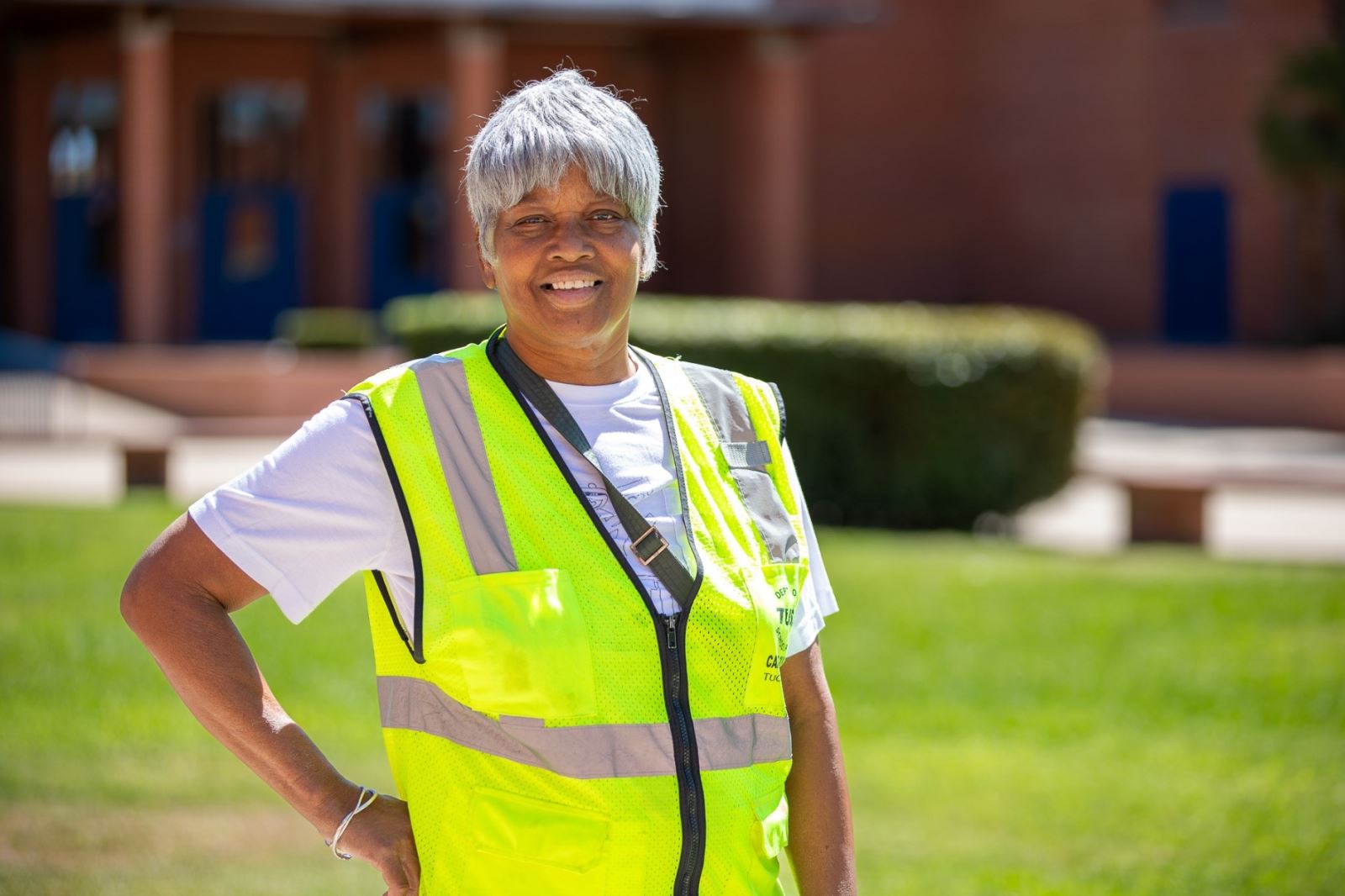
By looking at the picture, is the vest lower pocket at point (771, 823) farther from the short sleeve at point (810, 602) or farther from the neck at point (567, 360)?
the neck at point (567, 360)

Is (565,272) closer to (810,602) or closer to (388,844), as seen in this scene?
(810,602)

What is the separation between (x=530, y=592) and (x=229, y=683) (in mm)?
456

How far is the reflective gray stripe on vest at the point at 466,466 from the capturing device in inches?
93.9

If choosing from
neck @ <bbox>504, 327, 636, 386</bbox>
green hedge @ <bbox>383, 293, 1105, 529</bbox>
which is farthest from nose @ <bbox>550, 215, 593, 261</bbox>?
green hedge @ <bbox>383, 293, 1105, 529</bbox>

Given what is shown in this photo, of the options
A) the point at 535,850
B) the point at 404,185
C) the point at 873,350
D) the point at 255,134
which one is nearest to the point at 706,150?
the point at 404,185

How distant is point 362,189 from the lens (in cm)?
2662

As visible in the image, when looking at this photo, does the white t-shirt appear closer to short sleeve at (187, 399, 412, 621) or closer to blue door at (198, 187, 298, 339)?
short sleeve at (187, 399, 412, 621)

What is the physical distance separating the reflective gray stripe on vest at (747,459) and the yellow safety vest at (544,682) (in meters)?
0.13

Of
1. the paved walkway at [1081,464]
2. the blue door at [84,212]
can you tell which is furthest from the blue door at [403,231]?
the paved walkway at [1081,464]

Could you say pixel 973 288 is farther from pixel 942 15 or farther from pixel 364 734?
pixel 364 734

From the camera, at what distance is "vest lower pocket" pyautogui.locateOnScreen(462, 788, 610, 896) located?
2.34 m

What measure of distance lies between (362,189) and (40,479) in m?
12.2

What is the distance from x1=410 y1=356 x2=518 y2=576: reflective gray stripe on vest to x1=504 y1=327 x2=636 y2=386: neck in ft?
0.45

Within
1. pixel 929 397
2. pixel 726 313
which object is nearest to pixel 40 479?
pixel 726 313
